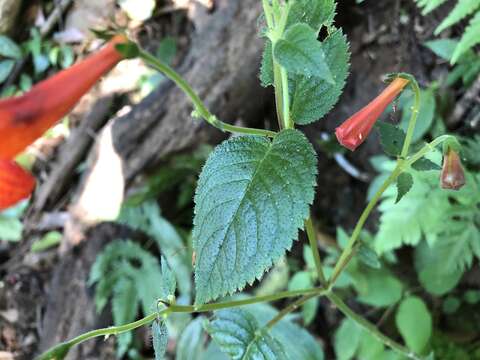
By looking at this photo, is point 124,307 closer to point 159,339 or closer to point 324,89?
point 159,339

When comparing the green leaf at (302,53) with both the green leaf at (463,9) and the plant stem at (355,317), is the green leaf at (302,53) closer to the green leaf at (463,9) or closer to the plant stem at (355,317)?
the plant stem at (355,317)

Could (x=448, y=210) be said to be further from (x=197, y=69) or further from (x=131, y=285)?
(x=131, y=285)

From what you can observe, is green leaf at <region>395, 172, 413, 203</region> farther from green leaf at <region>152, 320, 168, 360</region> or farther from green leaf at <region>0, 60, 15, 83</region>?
green leaf at <region>0, 60, 15, 83</region>

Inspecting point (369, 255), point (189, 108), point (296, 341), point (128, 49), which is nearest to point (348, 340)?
point (296, 341)

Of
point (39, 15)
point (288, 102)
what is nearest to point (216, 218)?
point (288, 102)

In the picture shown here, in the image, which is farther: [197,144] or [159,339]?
[197,144]

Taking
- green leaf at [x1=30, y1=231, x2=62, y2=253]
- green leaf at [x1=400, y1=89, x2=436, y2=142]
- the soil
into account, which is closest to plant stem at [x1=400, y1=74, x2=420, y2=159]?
green leaf at [x1=400, y1=89, x2=436, y2=142]
